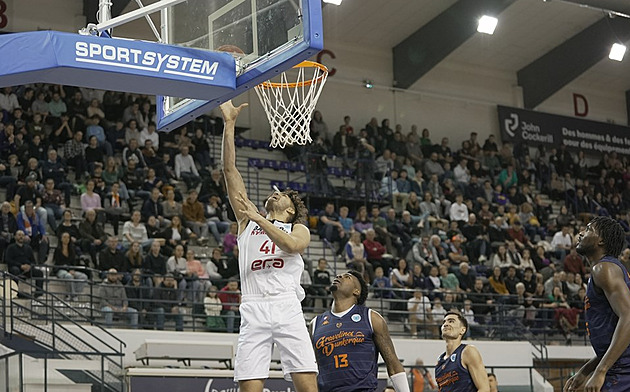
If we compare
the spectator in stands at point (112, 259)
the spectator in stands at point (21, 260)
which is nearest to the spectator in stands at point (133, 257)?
the spectator in stands at point (112, 259)

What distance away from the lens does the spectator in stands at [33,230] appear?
14895mm

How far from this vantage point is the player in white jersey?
20.8ft

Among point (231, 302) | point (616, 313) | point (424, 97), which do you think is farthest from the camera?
point (424, 97)

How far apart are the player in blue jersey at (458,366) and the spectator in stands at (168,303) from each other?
23.7 ft

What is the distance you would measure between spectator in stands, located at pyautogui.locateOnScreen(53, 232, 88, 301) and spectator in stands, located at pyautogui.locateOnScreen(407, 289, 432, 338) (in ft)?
19.3

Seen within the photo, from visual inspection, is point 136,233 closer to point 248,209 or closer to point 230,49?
point 230,49

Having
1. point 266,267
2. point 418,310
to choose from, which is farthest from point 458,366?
point 418,310

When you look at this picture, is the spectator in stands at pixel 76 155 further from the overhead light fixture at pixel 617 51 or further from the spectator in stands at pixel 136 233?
the overhead light fixture at pixel 617 51

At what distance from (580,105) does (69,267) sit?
19.5m

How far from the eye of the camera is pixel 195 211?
57.5 feet

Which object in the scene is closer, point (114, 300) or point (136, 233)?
point (114, 300)

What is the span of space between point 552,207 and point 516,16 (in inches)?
206

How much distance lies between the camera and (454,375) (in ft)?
25.7

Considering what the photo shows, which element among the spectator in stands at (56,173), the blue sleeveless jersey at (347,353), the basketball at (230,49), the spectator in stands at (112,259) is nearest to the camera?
the basketball at (230,49)
